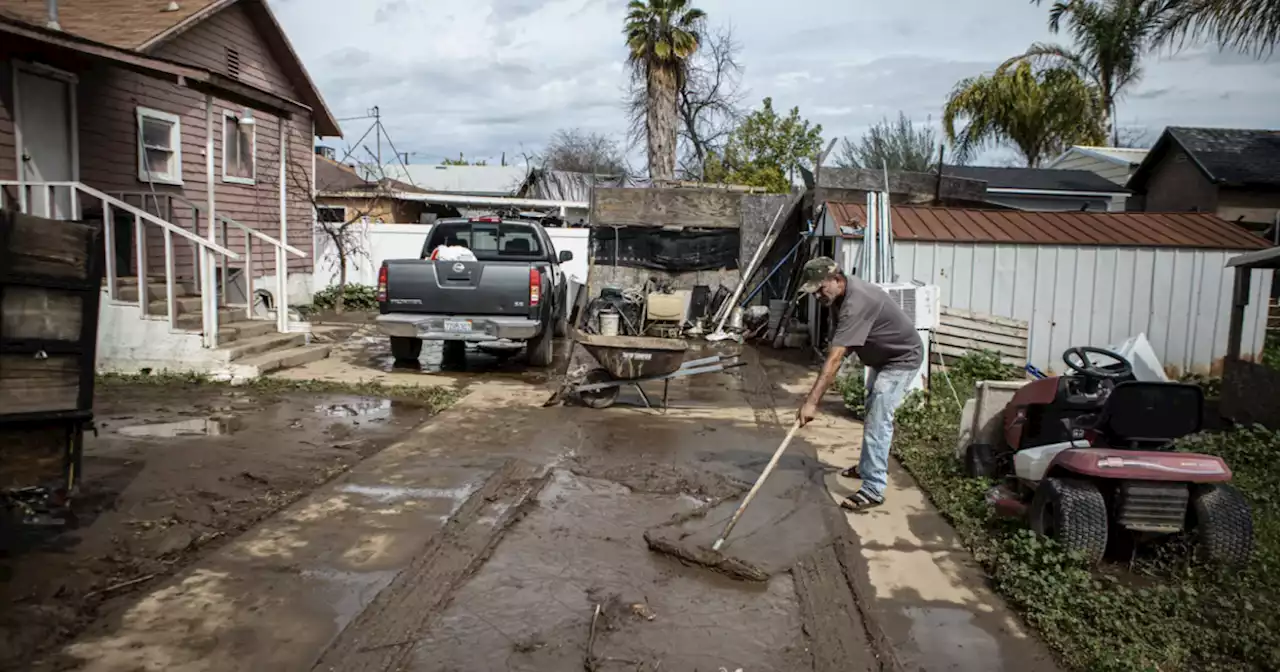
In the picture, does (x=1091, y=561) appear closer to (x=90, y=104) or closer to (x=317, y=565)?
(x=317, y=565)

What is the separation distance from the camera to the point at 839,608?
14.6ft

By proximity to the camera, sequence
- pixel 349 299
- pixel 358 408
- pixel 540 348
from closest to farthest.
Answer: pixel 358 408 → pixel 540 348 → pixel 349 299

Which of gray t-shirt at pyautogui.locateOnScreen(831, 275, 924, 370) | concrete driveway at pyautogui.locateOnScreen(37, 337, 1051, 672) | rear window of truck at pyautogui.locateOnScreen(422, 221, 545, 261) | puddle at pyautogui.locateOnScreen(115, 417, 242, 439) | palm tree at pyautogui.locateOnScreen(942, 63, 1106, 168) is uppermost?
palm tree at pyautogui.locateOnScreen(942, 63, 1106, 168)

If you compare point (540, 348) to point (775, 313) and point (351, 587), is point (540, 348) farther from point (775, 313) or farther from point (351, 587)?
point (351, 587)

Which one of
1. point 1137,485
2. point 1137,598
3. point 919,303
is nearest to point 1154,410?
point 1137,485

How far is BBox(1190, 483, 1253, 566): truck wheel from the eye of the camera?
188 inches

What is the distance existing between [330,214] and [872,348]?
59.7ft

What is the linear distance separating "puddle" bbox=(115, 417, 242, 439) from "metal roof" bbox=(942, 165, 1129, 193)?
65.2ft

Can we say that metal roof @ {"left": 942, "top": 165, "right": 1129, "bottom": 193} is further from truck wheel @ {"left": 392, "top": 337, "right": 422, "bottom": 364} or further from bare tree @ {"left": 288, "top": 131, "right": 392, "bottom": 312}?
truck wheel @ {"left": 392, "top": 337, "right": 422, "bottom": 364}

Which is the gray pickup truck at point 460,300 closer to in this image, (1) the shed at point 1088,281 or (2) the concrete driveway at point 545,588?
(2) the concrete driveway at point 545,588

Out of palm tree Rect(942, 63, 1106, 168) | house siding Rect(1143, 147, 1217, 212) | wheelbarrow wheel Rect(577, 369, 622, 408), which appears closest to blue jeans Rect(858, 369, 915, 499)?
wheelbarrow wheel Rect(577, 369, 622, 408)

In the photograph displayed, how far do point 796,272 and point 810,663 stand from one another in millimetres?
13581

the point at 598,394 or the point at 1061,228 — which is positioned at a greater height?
the point at 1061,228

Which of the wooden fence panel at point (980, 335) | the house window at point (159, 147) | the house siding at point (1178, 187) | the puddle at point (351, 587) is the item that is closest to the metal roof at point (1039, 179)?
the house siding at point (1178, 187)
